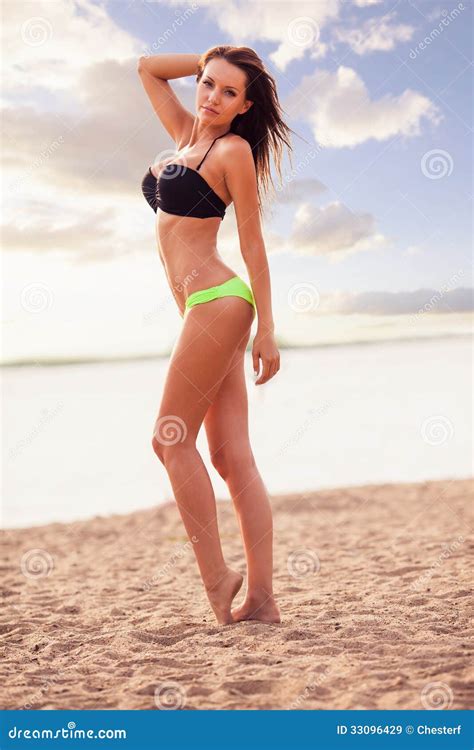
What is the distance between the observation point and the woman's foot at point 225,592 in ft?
10.3

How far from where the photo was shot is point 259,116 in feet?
10.6

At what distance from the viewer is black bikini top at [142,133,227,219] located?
2.98 m

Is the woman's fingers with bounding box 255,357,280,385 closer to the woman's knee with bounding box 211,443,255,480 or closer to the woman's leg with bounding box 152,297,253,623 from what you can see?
the woman's leg with bounding box 152,297,253,623

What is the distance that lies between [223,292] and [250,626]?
54.6 inches

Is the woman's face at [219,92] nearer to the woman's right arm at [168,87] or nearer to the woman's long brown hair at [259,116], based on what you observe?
the woman's long brown hair at [259,116]

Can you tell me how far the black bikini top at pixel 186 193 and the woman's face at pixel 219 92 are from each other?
13 cm

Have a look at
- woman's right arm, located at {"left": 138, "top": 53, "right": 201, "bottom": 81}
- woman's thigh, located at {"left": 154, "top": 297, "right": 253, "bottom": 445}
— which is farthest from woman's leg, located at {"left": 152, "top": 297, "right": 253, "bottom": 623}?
woman's right arm, located at {"left": 138, "top": 53, "right": 201, "bottom": 81}

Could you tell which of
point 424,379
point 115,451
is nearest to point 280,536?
point 115,451

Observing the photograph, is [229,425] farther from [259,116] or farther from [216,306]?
[259,116]

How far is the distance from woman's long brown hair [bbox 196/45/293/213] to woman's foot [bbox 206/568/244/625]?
154 cm

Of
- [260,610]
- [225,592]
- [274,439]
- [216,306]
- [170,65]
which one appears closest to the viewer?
[216,306]

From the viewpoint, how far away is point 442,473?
9375 mm

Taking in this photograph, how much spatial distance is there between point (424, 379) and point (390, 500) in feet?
35.0

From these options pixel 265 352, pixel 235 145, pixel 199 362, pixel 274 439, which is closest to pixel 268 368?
pixel 265 352
